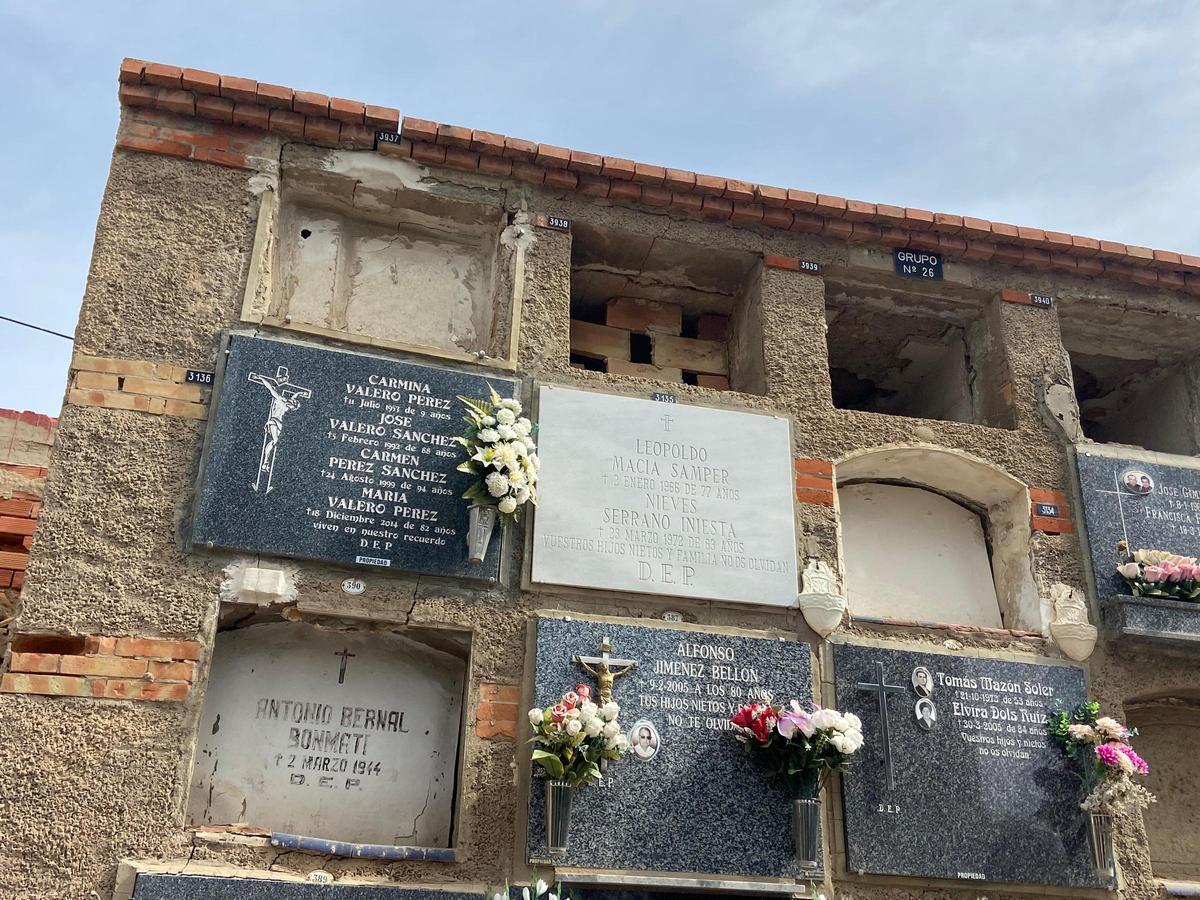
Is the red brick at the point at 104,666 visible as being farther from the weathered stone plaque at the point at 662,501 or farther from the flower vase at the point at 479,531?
the weathered stone plaque at the point at 662,501

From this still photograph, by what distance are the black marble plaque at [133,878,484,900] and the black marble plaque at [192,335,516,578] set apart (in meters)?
1.67

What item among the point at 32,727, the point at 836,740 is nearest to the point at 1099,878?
the point at 836,740

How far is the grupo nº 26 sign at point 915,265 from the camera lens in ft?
28.0

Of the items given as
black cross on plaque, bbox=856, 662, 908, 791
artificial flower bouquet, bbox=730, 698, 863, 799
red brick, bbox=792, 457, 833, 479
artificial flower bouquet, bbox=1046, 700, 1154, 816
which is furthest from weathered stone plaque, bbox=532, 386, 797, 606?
artificial flower bouquet, bbox=1046, 700, 1154, 816

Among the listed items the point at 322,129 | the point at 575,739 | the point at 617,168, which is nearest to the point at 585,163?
the point at 617,168

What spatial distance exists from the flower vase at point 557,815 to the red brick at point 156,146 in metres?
4.47

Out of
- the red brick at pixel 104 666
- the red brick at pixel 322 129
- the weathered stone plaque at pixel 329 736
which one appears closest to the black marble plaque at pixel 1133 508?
the weathered stone plaque at pixel 329 736

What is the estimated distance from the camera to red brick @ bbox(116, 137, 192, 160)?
7.32 meters

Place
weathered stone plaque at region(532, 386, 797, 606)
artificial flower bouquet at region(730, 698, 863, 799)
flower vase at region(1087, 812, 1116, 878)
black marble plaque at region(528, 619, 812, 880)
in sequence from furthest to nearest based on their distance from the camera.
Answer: weathered stone plaque at region(532, 386, 797, 606) → flower vase at region(1087, 812, 1116, 878) → artificial flower bouquet at region(730, 698, 863, 799) → black marble plaque at region(528, 619, 812, 880)

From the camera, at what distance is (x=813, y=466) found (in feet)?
24.9

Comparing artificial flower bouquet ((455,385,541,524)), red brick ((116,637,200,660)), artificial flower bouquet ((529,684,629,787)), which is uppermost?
artificial flower bouquet ((455,385,541,524))

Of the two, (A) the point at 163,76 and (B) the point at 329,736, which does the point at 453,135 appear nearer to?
(A) the point at 163,76

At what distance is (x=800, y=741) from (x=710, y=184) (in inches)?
152

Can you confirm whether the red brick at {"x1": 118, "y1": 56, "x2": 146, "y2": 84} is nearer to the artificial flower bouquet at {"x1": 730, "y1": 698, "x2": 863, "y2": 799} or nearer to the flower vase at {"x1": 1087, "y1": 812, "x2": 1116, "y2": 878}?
the artificial flower bouquet at {"x1": 730, "y1": 698, "x2": 863, "y2": 799}
